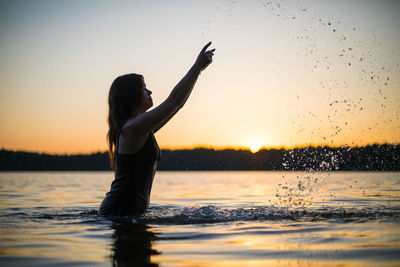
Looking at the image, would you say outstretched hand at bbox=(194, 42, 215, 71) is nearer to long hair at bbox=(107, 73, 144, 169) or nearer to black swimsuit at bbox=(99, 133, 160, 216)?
long hair at bbox=(107, 73, 144, 169)

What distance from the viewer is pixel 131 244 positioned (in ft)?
13.5

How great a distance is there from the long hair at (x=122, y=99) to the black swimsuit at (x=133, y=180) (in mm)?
303

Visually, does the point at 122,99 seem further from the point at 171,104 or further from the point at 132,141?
the point at 171,104

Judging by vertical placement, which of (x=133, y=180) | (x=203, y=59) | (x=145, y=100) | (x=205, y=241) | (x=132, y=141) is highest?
(x=203, y=59)

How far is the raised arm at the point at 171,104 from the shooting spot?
425 centimetres

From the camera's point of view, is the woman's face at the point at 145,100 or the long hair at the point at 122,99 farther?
the woman's face at the point at 145,100

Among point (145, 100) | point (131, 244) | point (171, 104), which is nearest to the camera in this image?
point (131, 244)

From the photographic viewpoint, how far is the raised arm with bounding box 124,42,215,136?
4.25 meters

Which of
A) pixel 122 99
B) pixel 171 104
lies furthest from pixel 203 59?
pixel 122 99

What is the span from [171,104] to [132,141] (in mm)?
588

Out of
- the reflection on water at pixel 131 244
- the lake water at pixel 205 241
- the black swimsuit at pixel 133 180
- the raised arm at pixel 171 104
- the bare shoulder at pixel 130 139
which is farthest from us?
the black swimsuit at pixel 133 180

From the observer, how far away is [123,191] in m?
4.75

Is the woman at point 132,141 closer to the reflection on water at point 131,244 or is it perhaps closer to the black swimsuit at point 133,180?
the black swimsuit at point 133,180

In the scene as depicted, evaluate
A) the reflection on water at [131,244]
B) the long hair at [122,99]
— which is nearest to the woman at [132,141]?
the long hair at [122,99]
